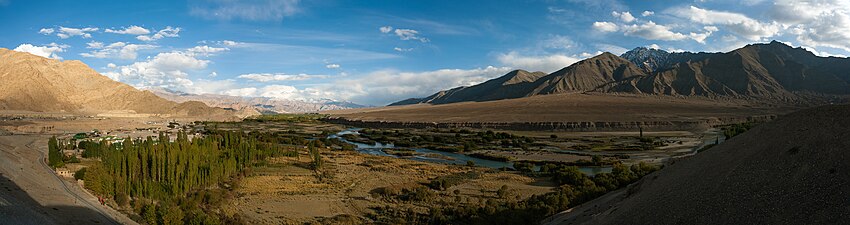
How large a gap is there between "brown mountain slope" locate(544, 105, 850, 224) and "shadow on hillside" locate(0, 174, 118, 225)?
76.1 feet

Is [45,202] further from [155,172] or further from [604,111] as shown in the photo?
[604,111]

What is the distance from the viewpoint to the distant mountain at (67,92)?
485ft

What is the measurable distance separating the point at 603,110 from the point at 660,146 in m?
70.1

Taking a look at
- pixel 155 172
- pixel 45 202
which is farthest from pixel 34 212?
pixel 155 172

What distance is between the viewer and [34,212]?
69.7 ft

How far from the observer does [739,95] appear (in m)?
173

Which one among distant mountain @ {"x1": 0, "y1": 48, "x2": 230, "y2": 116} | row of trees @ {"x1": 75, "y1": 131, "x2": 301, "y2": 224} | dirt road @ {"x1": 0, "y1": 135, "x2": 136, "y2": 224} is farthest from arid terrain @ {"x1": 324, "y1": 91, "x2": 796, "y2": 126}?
distant mountain @ {"x1": 0, "y1": 48, "x2": 230, "y2": 116}

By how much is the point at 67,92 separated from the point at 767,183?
203 meters

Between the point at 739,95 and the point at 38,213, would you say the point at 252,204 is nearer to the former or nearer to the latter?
the point at 38,213

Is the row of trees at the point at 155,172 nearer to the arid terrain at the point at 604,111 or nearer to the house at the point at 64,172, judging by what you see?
the house at the point at 64,172

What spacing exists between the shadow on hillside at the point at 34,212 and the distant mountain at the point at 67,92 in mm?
152865

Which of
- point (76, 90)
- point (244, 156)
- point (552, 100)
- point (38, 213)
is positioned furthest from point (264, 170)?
point (76, 90)

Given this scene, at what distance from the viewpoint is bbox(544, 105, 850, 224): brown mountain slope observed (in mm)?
11180

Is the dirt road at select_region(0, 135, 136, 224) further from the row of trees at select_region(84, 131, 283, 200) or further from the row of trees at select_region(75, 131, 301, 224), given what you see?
the row of trees at select_region(84, 131, 283, 200)
